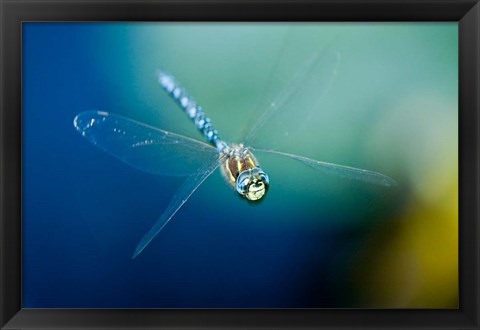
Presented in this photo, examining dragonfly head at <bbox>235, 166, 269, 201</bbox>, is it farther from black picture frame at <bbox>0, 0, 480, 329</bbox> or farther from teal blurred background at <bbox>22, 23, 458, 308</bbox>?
Result: black picture frame at <bbox>0, 0, 480, 329</bbox>

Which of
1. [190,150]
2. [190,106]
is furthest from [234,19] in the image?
[190,150]

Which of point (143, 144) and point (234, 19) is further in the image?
point (143, 144)

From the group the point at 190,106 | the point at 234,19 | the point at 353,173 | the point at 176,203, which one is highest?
the point at 234,19

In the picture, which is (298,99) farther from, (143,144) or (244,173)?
(143,144)

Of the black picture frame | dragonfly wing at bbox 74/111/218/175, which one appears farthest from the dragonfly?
the black picture frame

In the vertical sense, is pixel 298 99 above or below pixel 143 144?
above

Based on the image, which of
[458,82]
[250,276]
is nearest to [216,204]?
[250,276]
